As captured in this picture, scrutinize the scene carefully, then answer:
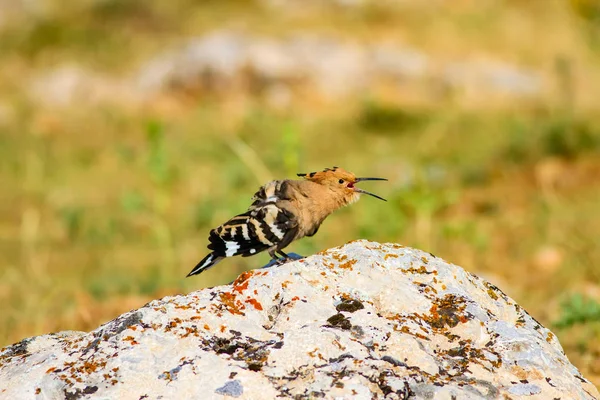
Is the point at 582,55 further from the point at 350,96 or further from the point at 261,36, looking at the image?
the point at 261,36

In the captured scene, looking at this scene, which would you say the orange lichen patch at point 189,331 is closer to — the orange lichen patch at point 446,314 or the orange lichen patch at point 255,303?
the orange lichen patch at point 255,303

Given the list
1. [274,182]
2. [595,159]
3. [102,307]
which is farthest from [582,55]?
[274,182]

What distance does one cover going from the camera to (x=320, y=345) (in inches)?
104

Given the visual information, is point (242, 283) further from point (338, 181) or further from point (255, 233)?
point (338, 181)

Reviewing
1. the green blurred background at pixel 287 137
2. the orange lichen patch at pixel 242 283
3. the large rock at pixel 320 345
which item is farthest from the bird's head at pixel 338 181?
the green blurred background at pixel 287 137

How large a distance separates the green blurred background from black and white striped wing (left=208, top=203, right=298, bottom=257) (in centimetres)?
171

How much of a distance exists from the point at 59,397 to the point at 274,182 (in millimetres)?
1330

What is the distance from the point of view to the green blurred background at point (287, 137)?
23.2ft

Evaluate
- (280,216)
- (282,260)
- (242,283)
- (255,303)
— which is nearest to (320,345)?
(255,303)

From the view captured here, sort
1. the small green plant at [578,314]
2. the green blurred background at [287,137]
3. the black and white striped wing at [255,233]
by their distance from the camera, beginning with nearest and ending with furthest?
the black and white striped wing at [255,233], the small green plant at [578,314], the green blurred background at [287,137]

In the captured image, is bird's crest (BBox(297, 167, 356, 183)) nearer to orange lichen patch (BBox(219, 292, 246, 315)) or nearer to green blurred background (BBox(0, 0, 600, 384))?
orange lichen patch (BBox(219, 292, 246, 315))

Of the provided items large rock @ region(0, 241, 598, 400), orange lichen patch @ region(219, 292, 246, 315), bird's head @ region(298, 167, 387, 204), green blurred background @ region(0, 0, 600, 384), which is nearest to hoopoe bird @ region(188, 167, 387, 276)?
bird's head @ region(298, 167, 387, 204)

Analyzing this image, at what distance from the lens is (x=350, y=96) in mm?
14672

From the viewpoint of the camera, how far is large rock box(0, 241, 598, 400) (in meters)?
2.54
